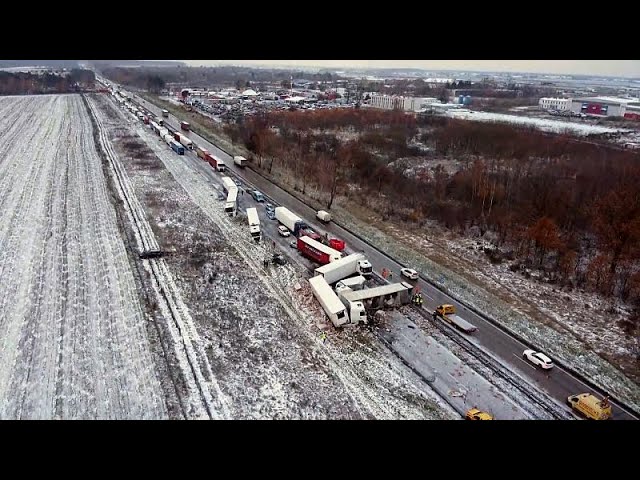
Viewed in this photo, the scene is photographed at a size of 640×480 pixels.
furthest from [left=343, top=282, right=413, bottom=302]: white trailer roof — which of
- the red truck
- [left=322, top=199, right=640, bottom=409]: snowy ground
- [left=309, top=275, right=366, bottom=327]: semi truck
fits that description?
the red truck

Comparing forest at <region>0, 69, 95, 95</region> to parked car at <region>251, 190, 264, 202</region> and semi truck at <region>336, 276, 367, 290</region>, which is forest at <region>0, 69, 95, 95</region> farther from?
semi truck at <region>336, 276, 367, 290</region>

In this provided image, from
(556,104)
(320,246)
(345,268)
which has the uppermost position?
(556,104)

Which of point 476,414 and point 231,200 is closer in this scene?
point 476,414

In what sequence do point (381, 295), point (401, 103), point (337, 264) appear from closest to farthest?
point (381, 295) → point (337, 264) → point (401, 103)

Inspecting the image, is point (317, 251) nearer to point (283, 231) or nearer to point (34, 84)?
point (283, 231)

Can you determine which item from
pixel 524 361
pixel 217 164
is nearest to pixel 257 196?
pixel 217 164

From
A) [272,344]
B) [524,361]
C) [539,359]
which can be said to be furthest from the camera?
[272,344]
